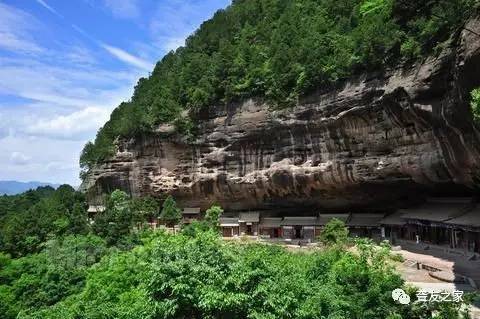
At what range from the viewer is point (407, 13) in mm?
33125

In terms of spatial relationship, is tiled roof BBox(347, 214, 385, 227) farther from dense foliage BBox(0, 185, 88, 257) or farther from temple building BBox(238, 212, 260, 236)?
dense foliage BBox(0, 185, 88, 257)

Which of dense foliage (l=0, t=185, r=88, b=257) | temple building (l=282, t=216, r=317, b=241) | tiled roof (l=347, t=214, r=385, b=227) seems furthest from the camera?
dense foliage (l=0, t=185, r=88, b=257)

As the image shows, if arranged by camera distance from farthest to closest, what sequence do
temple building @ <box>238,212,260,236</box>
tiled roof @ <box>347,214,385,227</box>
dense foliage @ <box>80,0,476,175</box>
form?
temple building @ <box>238,212,260,236</box> → tiled roof @ <box>347,214,385,227</box> → dense foliage @ <box>80,0,476,175</box>

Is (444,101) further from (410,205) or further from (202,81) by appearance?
(202,81)

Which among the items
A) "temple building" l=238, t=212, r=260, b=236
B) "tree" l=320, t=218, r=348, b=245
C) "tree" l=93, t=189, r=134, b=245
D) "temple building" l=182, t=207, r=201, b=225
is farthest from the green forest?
"temple building" l=182, t=207, r=201, b=225

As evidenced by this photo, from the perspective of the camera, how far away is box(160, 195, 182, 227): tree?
49312 millimetres

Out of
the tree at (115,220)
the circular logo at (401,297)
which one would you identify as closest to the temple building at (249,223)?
the tree at (115,220)

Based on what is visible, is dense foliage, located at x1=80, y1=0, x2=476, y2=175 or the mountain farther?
dense foliage, located at x1=80, y1=0, x2=476, y2=175

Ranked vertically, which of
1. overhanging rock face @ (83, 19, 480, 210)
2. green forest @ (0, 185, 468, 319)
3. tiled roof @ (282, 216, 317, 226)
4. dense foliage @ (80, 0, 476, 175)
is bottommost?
green forest @ (0, 185, 468, 319)

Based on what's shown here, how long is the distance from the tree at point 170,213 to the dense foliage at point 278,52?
7600 mm

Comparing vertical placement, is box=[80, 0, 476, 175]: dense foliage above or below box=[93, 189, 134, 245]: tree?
above

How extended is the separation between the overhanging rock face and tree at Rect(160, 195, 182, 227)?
8.11ft

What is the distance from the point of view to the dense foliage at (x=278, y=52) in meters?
32.0

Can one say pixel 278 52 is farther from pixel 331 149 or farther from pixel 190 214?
pixel 190 214
